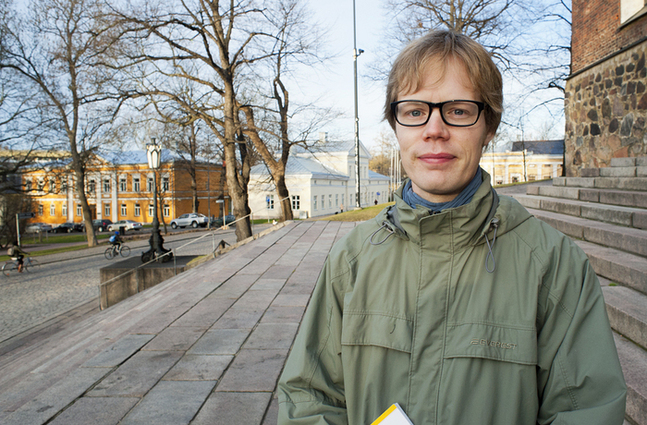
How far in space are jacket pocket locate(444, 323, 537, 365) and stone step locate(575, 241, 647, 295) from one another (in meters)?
3.06

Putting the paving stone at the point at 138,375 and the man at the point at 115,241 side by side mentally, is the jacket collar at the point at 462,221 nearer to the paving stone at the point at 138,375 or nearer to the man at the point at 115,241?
the paving stone at the point at 138,375

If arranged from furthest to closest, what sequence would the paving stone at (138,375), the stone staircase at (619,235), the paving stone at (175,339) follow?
the paving stone at (175,339)
the paving stone at (138,375)
the stone staircase at (619,235)

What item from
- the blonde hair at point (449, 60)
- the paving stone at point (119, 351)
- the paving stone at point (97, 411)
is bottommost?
the paving stone at point (97, 411)

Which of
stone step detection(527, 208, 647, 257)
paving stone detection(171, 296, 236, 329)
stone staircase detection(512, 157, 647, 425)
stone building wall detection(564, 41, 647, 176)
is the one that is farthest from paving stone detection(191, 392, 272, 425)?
stone building wall detection(564, 41, 647, 176)

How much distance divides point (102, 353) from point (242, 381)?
148 cm

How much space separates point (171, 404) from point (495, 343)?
248 cm

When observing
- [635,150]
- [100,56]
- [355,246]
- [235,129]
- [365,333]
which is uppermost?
[100,56]

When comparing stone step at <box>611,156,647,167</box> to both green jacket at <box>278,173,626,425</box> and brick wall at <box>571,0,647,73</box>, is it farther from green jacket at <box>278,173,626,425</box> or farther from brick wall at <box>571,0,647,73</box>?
green jacket at <box>278,173,626,425</box>

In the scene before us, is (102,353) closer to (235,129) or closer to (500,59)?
(235,129)

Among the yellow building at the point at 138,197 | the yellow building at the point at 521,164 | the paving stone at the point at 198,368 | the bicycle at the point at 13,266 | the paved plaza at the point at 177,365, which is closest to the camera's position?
the paved plaza at the point at 177,365

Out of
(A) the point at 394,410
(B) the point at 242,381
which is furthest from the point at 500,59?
(A) the point at 394,410

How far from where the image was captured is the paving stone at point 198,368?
334cm

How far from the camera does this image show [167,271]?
10469 millimetres

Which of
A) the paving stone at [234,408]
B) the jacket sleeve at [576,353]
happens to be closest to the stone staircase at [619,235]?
the jacket sleeve at [576,353]
